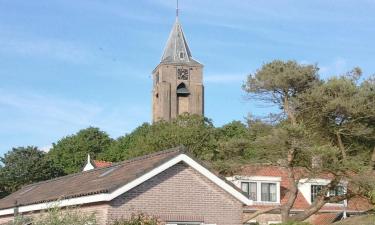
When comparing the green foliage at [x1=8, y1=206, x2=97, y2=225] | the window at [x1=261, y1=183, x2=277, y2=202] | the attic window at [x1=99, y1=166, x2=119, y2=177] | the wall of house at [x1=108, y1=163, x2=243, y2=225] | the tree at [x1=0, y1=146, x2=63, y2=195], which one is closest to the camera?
the green foliage at [x1=8, y1=206, x2=97, y2=225]

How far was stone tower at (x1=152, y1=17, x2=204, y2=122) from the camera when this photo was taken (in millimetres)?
126188

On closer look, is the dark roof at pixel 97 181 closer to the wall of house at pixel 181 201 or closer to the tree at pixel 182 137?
the wall of house at pixel 181 201

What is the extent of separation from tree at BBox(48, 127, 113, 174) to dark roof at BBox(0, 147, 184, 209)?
47918mm

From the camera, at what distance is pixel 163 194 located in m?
22.8

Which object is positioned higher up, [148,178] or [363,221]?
[148,178]

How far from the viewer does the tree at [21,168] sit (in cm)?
5556

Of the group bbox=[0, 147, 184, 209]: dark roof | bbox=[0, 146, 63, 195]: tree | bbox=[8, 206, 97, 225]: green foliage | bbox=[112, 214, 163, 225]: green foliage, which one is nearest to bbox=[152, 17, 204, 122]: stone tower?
bbox=[0, 146, 63, 195]: tree

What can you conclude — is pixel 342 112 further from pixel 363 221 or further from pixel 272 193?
pixel 272 193

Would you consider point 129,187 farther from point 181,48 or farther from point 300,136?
point 181,48

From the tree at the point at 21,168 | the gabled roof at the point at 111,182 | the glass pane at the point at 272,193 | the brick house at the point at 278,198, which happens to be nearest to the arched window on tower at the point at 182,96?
the tree at the point at 21,168

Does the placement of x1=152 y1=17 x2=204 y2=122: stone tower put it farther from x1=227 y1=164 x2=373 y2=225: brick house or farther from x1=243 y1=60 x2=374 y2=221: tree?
x1=243 y1=60 x2=374 y2=221: tree

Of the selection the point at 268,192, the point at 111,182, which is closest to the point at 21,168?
the point at 268,192

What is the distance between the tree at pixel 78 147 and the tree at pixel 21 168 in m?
17.9

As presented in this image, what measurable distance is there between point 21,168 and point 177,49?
75865 mm
